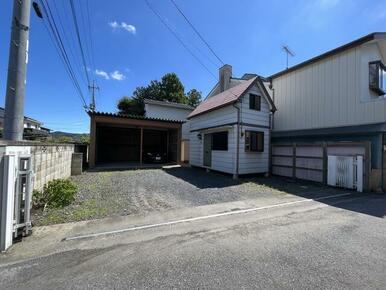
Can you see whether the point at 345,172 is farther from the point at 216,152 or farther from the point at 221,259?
the point at 221,259

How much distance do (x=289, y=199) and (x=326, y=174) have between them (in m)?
3.93

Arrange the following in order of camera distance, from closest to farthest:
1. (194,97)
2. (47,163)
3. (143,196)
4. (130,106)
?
(47,163)
(143,196)
(130,106)
(194,97)

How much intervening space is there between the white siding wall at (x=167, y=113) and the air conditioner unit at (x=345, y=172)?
13.7m

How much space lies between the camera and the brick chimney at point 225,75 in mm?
18406

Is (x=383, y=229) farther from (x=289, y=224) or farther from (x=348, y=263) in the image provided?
(x=348, y=263)

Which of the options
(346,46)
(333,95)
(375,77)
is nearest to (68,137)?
(333,95)

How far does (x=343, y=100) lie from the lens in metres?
10.1

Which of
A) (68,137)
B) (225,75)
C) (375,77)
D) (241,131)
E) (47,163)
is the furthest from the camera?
(68,137)

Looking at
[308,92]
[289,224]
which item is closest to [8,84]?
[289,224]

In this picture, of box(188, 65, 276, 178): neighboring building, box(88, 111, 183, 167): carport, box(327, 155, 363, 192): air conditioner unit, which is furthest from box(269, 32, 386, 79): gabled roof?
box(88, 111, 183, 167): carport

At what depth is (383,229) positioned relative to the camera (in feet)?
14.5

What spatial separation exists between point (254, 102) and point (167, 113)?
12.5 m

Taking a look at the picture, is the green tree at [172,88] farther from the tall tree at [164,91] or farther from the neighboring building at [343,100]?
the neighboring building at [343,100]

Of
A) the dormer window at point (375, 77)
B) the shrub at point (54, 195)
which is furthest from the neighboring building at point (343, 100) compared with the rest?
the shrub at point (54, 195)
